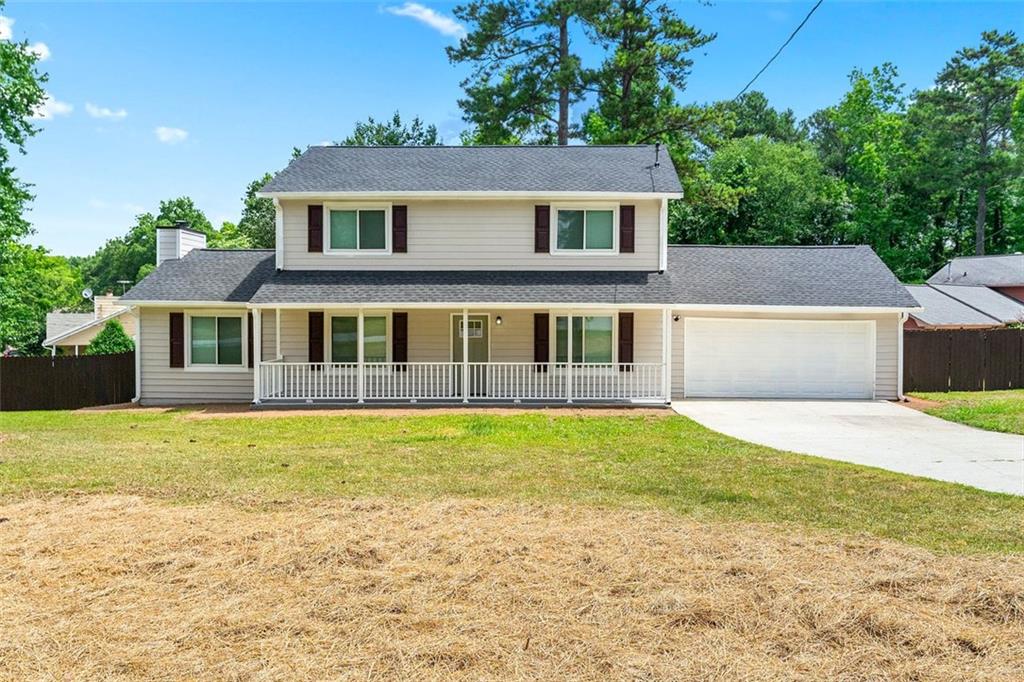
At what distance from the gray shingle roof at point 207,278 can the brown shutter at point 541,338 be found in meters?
7.01

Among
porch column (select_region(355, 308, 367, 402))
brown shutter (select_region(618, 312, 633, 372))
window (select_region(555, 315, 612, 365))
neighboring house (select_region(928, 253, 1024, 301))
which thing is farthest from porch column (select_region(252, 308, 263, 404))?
neighboring house (select_region(928, 253, 1024, 301))

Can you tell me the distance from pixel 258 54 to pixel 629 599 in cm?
2164

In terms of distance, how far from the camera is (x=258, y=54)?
2127cm

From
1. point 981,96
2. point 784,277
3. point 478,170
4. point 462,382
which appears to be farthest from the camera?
point 981,96

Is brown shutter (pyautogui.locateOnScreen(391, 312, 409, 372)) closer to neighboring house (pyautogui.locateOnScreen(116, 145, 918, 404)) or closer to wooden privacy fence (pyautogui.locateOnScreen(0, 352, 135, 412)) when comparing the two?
neighboring house (pyautogui.locateOnScreen(116, 145, 918, 404))

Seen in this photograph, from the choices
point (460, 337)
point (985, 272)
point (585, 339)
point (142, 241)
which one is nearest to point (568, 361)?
point (585, 339)

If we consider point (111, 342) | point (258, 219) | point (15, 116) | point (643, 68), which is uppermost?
point (643, 68)

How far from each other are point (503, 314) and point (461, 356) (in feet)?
4.81

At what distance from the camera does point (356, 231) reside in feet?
55.9

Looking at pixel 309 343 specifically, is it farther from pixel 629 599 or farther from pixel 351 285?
pixel 629 599

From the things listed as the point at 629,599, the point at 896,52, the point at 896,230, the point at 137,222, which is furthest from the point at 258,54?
the point at 137,222

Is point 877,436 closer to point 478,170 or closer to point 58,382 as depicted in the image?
point 478,170

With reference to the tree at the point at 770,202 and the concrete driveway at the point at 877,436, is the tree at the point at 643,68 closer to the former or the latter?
the tree at the point at 770,202

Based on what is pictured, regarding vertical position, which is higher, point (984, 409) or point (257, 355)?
point (257, 355)
